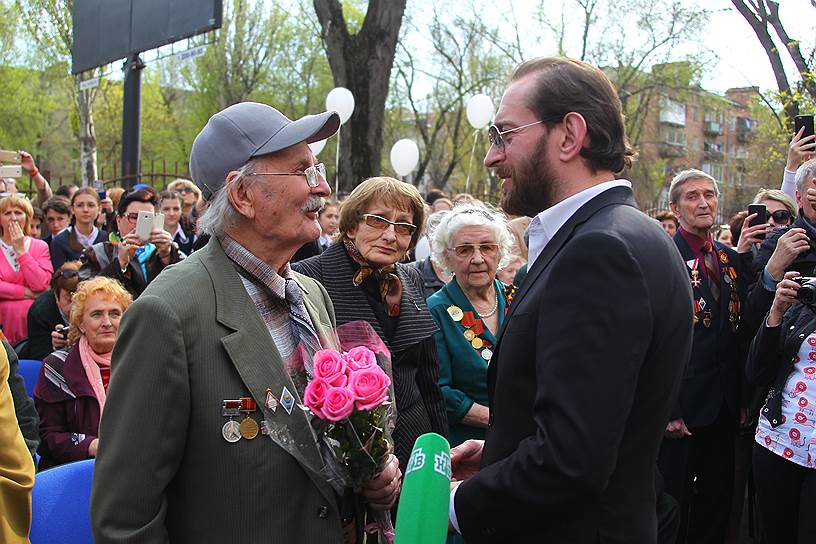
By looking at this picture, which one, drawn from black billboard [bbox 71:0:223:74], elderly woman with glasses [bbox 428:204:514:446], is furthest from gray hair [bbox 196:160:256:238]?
black billboard [bbox 71:0:223:74]

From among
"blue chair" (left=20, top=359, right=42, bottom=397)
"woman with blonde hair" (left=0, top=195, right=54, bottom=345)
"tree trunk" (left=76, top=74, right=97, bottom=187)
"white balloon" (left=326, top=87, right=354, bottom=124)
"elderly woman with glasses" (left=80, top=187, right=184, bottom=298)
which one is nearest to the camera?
"blue chair" (left=20, top=359, right=42, bottom=397)

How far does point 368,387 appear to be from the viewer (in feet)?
6.61

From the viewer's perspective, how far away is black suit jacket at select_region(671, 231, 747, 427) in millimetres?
4746

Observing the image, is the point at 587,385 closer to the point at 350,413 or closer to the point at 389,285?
the point at 350,413

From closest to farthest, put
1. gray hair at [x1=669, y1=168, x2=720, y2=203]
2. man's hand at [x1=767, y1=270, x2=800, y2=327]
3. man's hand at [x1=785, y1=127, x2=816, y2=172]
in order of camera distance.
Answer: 1. man's hand at [x1=767, y1=270, x2=800, y2=327]
2. man's hand at [x1=785, y1=127, x2=816, y2=172]
3. gray hair at [x1=669, y1=168, x2=720, y2=203]

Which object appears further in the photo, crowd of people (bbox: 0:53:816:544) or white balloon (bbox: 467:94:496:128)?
white balloon (bbox: 467:94:496:128)

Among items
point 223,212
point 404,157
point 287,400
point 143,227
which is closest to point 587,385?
point 287,400

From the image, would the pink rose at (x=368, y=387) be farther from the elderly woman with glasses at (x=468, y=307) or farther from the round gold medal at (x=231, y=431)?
the elderly woman with glasses at (x=468, y=307)

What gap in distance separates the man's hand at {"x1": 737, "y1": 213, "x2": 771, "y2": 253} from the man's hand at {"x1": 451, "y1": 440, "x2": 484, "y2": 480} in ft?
11.3

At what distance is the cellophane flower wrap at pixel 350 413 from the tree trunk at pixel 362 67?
1045 centimetres

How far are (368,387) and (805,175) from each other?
3262 millimetres

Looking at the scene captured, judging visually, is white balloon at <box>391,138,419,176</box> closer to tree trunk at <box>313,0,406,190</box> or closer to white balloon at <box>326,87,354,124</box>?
tree trunk at <box>313,0,406,190</box>

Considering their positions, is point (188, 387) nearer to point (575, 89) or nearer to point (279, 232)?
point (279, 232)

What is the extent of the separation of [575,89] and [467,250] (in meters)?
2.23
